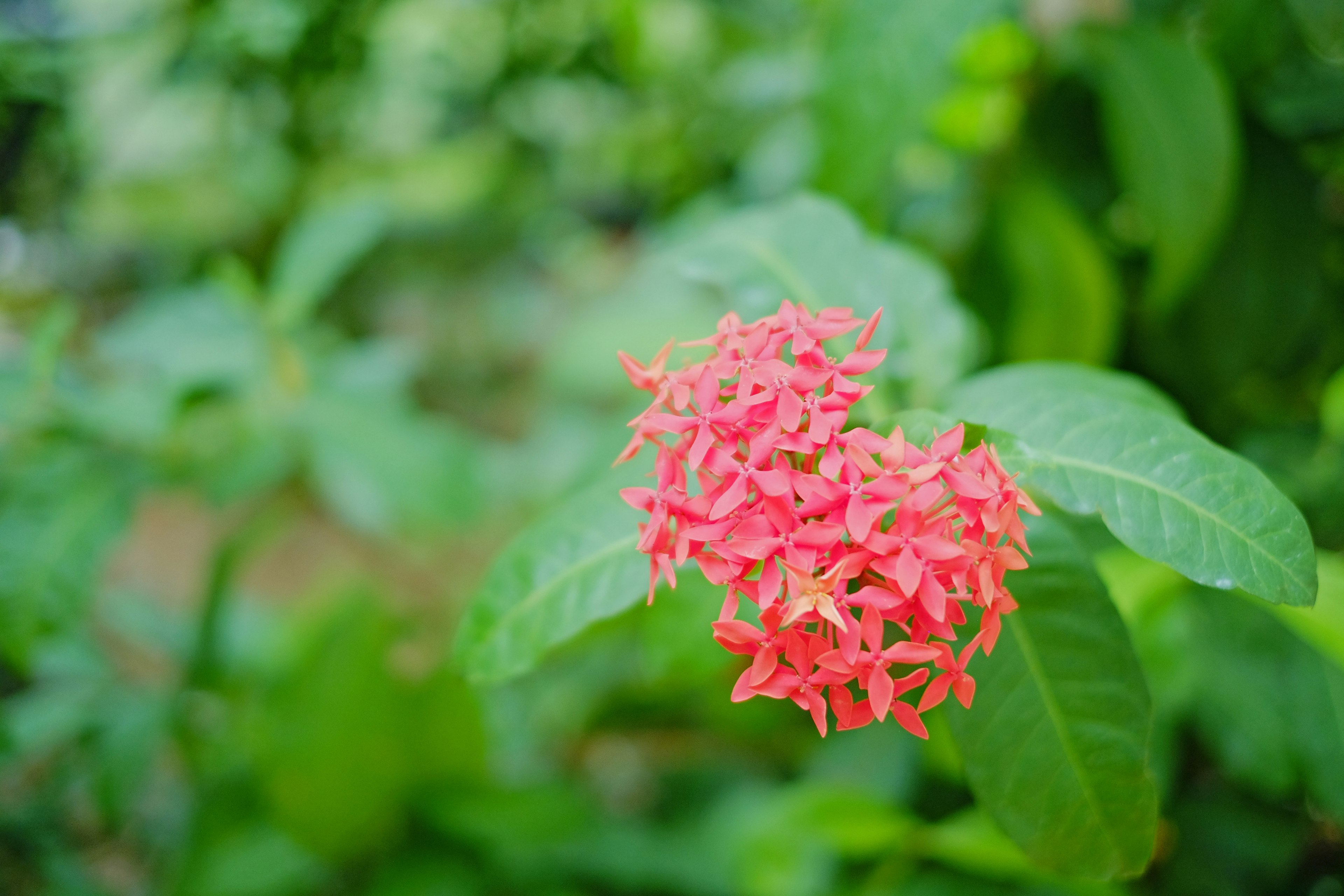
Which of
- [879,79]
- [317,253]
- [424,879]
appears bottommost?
[424,879]

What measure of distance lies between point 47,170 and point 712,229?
1.57 metres

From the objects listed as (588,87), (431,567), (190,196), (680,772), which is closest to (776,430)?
(680,772)

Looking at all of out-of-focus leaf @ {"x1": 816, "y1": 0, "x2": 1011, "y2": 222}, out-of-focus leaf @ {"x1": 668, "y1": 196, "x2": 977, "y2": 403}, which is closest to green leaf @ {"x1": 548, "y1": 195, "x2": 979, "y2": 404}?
out-of-focus leaf @ {"x1": 668, "y1": 196, "x2": 977, "y2": 403}

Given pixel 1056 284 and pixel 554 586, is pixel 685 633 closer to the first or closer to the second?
pixel 554 586

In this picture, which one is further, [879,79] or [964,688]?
[879,79]

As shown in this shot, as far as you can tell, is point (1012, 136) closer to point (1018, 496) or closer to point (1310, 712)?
point (1310, 712)

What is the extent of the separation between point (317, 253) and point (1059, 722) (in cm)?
130

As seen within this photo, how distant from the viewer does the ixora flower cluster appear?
1.77 feet

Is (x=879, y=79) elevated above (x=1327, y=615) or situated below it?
above

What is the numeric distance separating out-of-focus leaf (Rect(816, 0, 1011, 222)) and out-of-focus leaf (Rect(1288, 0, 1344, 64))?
1.09 feet

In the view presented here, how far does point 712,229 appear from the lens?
3.34 ft

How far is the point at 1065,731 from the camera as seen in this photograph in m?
0.63

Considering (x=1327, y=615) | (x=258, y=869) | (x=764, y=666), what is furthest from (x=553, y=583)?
(x=258, y=869)

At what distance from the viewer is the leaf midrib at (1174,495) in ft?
1.77
